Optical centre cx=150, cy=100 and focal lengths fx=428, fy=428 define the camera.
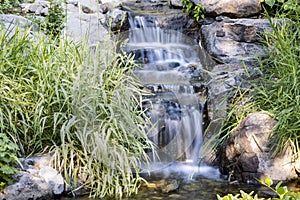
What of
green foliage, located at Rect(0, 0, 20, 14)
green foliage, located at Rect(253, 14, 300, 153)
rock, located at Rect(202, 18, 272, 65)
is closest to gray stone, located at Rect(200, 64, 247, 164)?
green foliage, located at Rect(253, 14, 300, 153)

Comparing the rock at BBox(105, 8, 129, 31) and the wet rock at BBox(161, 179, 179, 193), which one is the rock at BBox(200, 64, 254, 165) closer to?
the wet rock at BBox(161, 179, 179, 193)

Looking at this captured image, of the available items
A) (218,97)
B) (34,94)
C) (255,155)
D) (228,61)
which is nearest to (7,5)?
(34,94)

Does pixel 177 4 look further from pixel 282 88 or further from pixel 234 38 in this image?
pixel 282 88

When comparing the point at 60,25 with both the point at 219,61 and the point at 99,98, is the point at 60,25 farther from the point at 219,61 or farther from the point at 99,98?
the point at 99,98

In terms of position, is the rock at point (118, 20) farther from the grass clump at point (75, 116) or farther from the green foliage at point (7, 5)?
the grass clump at point (75, 116)

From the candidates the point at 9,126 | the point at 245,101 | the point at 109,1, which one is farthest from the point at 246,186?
the point at 109,1

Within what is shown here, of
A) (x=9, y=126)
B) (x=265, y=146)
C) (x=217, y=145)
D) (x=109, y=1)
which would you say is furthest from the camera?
(x=109, y=1)

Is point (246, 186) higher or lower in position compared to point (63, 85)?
lower

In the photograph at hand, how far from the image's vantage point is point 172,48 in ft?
23.9

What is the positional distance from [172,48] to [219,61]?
1.31 metres

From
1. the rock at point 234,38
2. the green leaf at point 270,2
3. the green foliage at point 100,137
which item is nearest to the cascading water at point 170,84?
the rock at point 234,38

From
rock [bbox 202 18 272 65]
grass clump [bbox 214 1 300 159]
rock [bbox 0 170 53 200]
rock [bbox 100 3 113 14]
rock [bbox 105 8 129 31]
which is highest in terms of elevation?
rock [bbox 100 3 113 14]

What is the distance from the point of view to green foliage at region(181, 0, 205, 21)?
745 cm

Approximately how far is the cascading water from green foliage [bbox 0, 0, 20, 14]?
6.65ft
